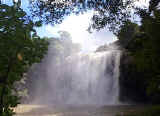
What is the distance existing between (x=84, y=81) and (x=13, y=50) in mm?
33951

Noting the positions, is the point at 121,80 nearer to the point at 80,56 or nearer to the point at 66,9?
the point at 80,56

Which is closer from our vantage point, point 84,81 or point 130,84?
point 130,84

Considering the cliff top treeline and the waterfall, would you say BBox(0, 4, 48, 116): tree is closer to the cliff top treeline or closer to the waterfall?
the cliff top treeline

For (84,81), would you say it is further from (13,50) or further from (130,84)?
(13,50)

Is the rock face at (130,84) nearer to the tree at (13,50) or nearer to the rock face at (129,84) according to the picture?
the rock face at (129,84)

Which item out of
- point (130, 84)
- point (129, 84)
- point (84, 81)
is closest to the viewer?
point (130, 84)

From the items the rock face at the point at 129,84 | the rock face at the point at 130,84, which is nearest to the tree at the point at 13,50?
the rock face at the point at 129,84

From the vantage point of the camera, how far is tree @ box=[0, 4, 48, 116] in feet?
9.00

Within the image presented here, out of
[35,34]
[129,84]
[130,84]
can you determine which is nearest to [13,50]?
[35,34]

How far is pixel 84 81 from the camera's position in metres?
36.4

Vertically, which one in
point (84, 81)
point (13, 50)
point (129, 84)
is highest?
point (13, 50)

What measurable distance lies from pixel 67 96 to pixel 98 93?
8492mm

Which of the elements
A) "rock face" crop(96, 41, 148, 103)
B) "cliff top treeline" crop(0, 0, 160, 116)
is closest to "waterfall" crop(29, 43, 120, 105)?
"rock face" crop(96, 41, 148, 103)

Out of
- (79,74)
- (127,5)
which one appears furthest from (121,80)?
(127,5)
